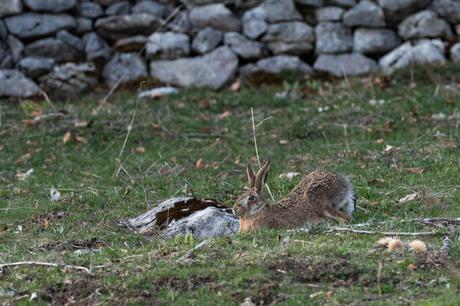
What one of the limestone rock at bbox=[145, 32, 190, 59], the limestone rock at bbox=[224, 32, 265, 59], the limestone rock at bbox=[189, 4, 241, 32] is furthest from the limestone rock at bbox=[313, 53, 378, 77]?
the limestone rock at bbox=[145, 32, 190, 59]

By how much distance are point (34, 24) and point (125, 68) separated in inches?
61.5

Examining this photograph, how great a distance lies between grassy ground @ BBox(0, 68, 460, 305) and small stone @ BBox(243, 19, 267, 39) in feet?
3.60

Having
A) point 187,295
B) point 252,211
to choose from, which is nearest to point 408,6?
point 252,211

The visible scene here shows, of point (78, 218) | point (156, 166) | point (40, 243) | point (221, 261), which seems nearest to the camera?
point (221, 261)

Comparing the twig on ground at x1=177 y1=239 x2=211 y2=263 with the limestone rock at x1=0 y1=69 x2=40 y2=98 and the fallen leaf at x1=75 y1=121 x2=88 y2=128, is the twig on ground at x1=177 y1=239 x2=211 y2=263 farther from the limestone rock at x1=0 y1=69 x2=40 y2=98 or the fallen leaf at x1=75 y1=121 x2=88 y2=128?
the limestone rock at x1=0 y1=69 x2=40 y2=98

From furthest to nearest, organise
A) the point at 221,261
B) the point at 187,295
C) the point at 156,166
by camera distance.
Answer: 1. the point at 156,166
2. the point at 221,261
3. the point at 187,295

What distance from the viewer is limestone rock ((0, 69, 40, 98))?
50.8 ft

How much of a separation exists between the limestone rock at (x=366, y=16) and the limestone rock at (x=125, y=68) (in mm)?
3271

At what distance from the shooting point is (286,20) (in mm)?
16172

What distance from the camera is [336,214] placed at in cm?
841

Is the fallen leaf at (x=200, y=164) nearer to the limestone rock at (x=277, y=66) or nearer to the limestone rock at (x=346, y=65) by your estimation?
the limestone rock at (x=277, y=66)

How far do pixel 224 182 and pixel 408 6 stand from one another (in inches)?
263

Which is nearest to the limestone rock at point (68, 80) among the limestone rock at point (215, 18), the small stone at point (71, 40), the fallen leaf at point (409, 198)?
the small stone at point (71, 40)

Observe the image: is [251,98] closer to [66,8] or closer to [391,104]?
[391,104]
